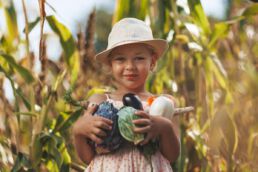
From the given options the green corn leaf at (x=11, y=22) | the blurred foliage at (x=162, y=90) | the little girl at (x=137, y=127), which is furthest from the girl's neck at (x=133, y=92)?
the green corn leaf at (x=11, y=22)

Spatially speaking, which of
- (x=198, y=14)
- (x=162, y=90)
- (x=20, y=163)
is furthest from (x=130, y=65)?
(x=162, y=90)

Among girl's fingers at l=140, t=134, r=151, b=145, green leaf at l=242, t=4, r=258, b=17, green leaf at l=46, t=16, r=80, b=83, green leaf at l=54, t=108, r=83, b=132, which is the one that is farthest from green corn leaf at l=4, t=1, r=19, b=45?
girl's fingers at l=140, t=134, r=151, b=145

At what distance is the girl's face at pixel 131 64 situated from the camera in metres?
1.27

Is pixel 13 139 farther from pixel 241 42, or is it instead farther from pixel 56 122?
pixel 241 42

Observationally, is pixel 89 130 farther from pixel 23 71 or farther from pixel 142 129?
pixel 23 71

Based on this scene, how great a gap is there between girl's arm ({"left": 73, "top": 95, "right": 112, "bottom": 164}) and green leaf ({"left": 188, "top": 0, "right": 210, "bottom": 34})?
652mm

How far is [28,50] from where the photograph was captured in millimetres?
1724

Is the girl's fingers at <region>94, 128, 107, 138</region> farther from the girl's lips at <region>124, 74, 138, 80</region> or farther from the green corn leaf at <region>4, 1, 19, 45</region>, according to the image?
the green corn leaf at <region>4, 1, 19, 45</region>

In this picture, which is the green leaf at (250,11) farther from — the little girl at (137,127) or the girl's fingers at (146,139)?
the girl's fingers at (146,139)

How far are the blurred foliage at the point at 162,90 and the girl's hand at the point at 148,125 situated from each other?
1.68 feet

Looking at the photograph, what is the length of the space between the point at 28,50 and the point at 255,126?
0.70 meters

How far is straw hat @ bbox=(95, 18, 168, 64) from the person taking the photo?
127 cm

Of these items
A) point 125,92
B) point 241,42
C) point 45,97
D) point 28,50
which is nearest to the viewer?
point 125,92

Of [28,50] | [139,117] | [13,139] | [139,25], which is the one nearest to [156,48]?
[139,25]
